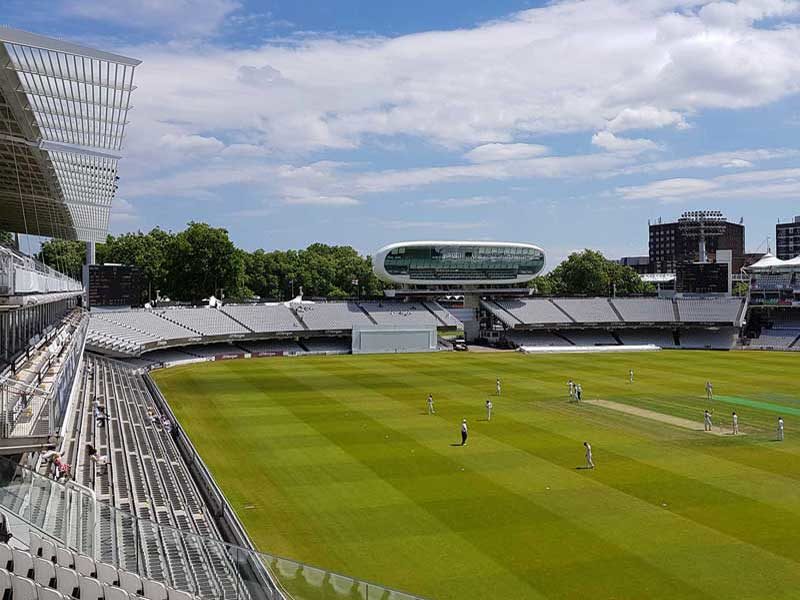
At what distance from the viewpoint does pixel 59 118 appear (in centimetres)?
1839

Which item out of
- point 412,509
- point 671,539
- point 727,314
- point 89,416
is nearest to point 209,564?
point 412,509

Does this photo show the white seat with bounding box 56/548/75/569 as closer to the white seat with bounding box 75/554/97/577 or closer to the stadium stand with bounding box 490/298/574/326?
the white seat with bounding box 75/554/97/577

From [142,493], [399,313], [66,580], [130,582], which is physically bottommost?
[142,493]

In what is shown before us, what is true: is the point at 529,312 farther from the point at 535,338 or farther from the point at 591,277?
the point at 591,277

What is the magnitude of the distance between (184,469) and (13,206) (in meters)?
17.0

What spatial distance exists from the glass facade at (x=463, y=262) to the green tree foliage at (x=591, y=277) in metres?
22.1

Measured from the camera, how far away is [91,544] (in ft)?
36.1

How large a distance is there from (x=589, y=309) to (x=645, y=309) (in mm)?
5622

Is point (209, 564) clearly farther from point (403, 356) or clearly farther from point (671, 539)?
point (403, 356)

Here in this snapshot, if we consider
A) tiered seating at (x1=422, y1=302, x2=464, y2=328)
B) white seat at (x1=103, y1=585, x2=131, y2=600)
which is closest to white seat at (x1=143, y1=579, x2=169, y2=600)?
white seat at (x1=103, y1=585, x2=131, y2=600)

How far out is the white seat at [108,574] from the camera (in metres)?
10.4

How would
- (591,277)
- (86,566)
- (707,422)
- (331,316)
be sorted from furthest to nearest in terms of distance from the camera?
(591,277)
(331,316)
(707,422)
(86,566)

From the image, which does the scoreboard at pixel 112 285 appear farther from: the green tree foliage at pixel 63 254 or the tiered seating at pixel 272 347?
the green tree foliage at pixel 63 254

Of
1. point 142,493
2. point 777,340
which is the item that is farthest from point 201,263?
point 142,493
